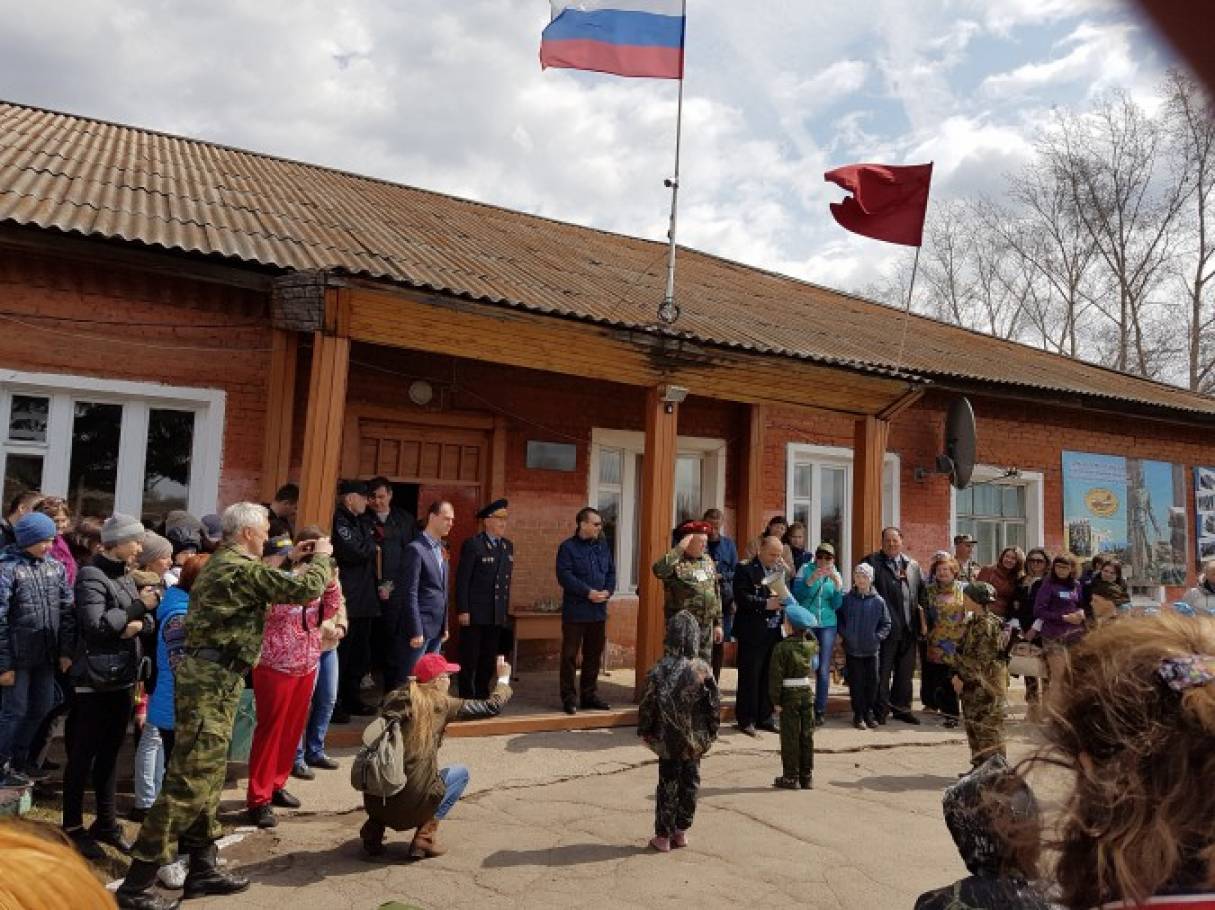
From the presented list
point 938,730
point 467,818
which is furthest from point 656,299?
point 467,818

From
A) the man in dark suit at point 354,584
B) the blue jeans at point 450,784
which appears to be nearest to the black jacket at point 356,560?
the man in dark suit at point 354,584

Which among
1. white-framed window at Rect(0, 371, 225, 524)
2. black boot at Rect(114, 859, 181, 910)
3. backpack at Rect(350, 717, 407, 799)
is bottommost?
black boot at Rect(114, 859, 181, 910)

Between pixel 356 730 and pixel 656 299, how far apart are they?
6.25 metres

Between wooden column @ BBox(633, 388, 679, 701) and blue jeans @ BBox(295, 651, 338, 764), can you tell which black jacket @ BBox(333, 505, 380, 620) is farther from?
wooden column @ BBox(633, 388, 679, 701)

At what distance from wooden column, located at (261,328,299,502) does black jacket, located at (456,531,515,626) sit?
65.5 inches

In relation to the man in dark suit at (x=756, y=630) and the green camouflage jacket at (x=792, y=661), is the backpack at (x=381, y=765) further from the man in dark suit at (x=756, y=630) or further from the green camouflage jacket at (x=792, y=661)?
the man in dark suit at (x=756, y=630)

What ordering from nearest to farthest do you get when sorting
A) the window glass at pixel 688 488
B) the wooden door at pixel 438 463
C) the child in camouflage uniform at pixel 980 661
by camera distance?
the child in camouflage uniform at pixel 980 661 → the wooden door at pixel 438 463 → the window glass at pixel 688 488

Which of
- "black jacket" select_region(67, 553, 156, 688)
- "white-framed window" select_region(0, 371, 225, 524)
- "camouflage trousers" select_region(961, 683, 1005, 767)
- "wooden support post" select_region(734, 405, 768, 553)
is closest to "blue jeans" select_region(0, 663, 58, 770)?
"black jacket" select_region(67, 553, 156, 688)

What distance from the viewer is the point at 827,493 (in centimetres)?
1195

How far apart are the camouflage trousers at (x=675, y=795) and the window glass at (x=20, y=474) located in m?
5.45

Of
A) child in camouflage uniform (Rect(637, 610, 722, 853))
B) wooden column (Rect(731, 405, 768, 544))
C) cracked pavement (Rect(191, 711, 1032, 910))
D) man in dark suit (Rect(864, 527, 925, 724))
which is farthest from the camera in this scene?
wooden column (Rect(731, 405, 768, 544))

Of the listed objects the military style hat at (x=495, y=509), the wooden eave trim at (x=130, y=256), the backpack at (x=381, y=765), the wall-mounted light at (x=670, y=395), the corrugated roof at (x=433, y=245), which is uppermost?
the corrugated roof at (x=433, y=245)

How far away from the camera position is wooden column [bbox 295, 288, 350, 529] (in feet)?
21.1

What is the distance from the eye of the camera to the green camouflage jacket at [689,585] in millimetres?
7316
